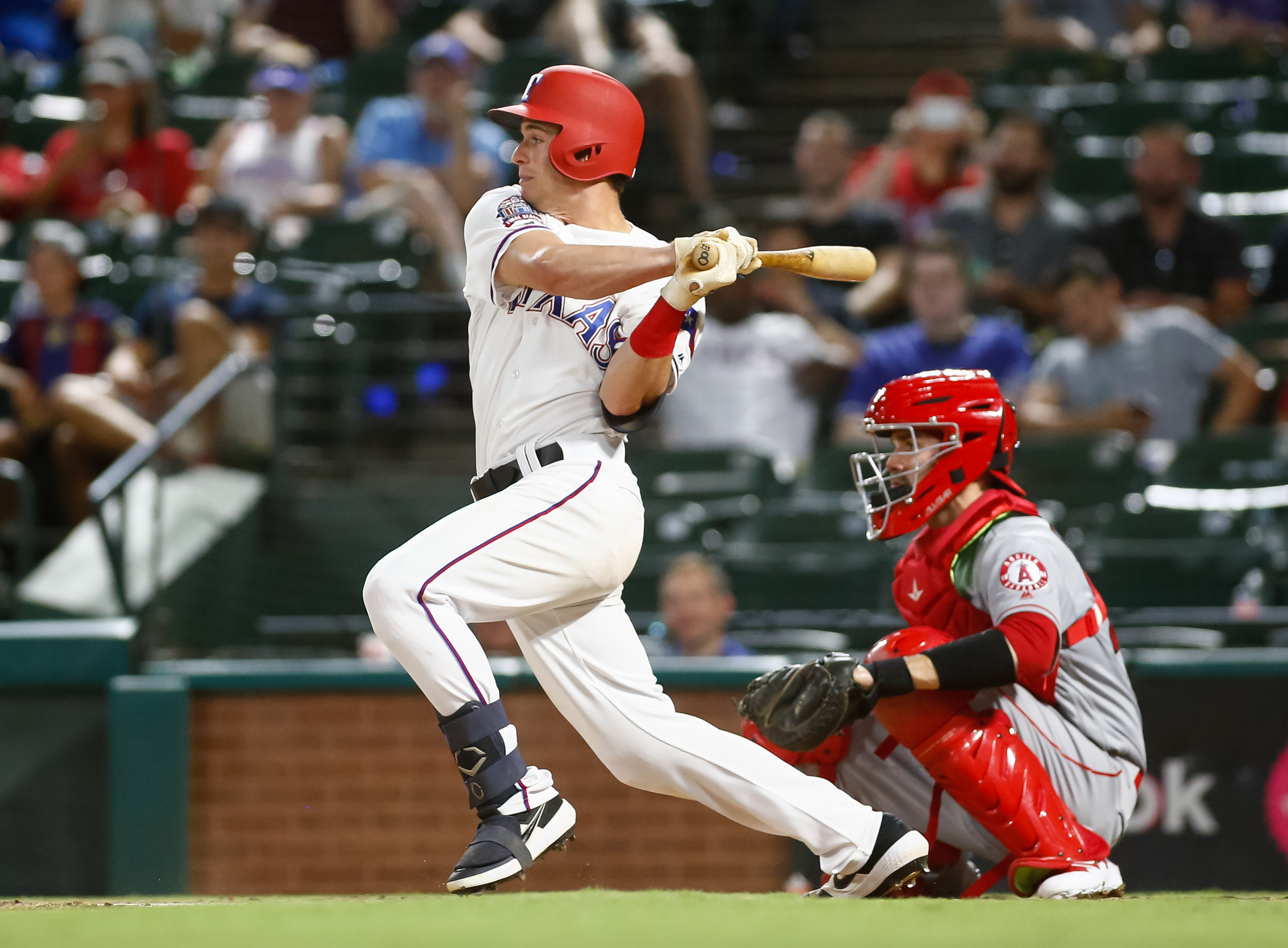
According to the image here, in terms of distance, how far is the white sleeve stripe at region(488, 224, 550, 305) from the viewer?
290cm

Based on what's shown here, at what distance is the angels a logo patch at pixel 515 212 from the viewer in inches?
116

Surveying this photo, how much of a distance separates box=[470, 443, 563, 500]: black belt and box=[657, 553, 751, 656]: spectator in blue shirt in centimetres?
181

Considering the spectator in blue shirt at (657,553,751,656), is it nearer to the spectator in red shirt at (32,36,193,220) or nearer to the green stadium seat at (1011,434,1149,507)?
the green stadium seat at (1011,434,1149,507)

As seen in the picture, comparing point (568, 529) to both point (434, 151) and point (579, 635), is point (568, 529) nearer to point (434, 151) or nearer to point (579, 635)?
point (579, 635)

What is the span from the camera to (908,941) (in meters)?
2.16

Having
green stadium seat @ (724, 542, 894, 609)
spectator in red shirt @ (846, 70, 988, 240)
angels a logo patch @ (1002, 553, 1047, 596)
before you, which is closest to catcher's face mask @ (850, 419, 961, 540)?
angels a logo patch @ (1002, 553, 1047, 596)

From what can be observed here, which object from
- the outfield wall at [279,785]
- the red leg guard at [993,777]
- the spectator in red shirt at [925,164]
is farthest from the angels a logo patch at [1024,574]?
the spectator in red shirt at [925,164]

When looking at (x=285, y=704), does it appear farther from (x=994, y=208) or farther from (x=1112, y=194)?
(x=1112, y=194)

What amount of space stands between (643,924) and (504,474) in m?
1.00

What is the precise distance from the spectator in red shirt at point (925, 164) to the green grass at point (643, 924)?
15.7 ft

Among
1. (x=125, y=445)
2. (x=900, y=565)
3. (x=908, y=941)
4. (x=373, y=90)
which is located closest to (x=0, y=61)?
(x=373, y=90)

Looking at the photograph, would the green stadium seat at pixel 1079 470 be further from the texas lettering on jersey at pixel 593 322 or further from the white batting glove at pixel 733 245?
the white batting glove at pixel 733 245

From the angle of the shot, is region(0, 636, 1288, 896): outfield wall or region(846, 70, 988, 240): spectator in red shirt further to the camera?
region(846, 70, 988, 240): spectator in red shirt

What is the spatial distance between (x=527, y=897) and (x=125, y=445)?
378cm
